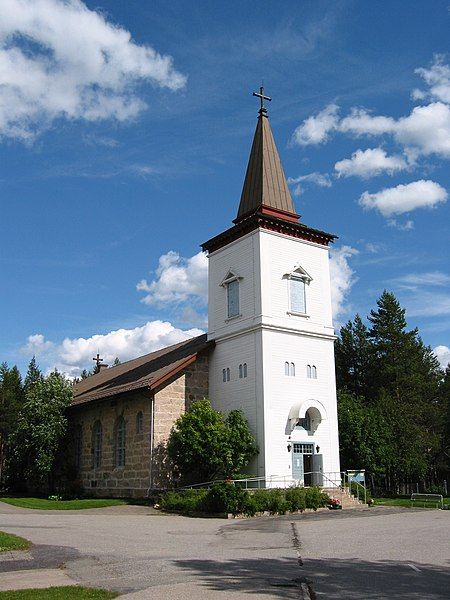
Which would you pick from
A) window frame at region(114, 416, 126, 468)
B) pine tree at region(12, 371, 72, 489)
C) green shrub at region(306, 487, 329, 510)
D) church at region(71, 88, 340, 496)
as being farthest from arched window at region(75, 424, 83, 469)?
green shrub at region(306, 487, 329, 510)

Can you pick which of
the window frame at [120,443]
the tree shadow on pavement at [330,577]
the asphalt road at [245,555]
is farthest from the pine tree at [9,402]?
the tree shadow on pavement at [330,577]

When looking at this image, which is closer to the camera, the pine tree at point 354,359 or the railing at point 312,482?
the railing at point 312,482

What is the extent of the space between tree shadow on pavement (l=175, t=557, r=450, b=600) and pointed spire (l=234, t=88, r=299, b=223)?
2515 cm

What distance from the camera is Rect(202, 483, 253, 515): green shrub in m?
24.6

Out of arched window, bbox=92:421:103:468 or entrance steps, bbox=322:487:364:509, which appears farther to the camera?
arched window, bbox=92:421:103:468

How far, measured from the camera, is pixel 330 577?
36.1 feet

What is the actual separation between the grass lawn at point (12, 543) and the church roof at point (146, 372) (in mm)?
16128

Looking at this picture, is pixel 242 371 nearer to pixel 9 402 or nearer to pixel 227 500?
pixel 227 500

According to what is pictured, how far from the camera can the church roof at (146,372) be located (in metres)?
33.6

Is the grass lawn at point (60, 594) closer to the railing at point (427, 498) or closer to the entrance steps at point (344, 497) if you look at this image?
the entrance steps at point (344, 497)

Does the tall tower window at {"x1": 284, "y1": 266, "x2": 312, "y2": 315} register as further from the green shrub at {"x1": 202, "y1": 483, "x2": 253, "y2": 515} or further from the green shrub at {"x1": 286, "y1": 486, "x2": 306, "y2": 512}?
the green shrub at {"x1": 202, "y1": 483, "x2": 253, "y2": 515}

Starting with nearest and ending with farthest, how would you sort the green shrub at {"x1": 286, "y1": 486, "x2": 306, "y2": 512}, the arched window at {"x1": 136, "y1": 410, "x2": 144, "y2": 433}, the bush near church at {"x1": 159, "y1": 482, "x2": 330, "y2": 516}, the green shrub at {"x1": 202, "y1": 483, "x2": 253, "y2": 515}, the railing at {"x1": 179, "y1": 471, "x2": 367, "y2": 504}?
1. the green shrub at {"x1": 202, "y1": 483, "x2": 253, "y2": 515}
2. the bush near church at {"x1": 159, "y1": 482, "x2": 330, "y2": 516}
3. the green shrub at {"x1": 286, "y1": 486, "x2": 306, "y2": 512}
4. the railing at {"x1": 179, "y1": 471, "x2": 367, "y2": 504}
5. the arched window at {"x1": 136, "y1": 410, "x2": 144, "y2": 433}

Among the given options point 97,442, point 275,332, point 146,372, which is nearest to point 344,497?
point 275,332

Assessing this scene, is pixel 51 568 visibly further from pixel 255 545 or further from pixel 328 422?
pixel 328 422
